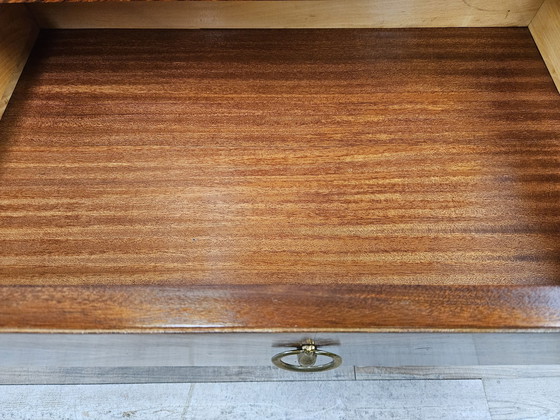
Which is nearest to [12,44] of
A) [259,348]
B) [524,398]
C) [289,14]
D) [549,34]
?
[289,14]

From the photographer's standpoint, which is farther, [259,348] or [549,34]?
[549,34]

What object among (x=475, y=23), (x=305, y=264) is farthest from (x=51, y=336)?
(x=475, y=23)

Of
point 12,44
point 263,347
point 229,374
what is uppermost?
point 12,44

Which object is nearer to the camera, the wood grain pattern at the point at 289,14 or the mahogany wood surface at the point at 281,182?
the mahogany wood surface at the point at 281,182

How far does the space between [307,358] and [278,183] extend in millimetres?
175

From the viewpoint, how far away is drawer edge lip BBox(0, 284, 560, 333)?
16.5 inches

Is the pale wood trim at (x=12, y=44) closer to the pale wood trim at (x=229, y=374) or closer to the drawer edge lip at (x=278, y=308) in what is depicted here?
the drawer edge lip at (x=278, y=308)

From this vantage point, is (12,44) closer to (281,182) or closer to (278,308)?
(281,182)

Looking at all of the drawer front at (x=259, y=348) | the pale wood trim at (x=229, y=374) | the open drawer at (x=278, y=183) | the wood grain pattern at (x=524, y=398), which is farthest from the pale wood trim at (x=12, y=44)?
the wood grain pattern at (x=524, y=398)

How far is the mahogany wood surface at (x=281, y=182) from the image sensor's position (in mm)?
430

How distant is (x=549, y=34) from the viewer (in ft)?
2.13

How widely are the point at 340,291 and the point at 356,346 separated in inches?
2.7

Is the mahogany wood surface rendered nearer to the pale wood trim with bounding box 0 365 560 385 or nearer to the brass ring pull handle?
the brass ring pull handle

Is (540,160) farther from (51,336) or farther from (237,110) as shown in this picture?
(51,336)
